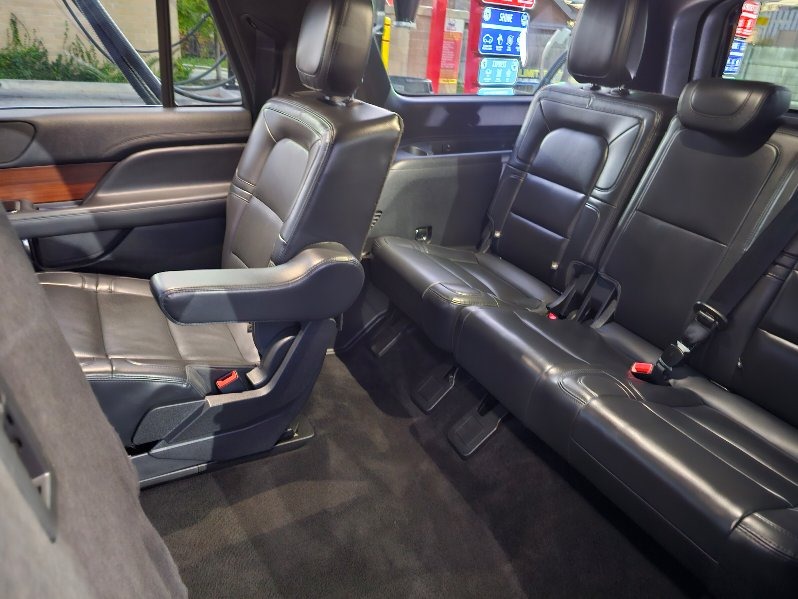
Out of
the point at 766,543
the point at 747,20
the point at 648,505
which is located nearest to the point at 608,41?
the point at 747,20

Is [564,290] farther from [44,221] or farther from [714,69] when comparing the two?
[44,221]

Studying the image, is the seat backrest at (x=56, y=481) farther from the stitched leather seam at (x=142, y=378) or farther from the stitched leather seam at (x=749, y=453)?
the stitched leather seam at (x=749, y=453)

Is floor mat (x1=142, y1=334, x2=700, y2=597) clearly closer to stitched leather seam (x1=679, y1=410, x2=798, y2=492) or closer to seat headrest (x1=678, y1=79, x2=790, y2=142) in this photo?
stitched leather seam (x1=679, y1=410, x2=798, y2=492)

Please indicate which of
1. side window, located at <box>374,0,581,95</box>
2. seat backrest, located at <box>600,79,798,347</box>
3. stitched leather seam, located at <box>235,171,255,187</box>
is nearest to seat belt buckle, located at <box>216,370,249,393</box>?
stitched leather seam, located at <box>235,171,255,187</box>

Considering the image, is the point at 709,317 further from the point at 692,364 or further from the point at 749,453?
the point at 749,453

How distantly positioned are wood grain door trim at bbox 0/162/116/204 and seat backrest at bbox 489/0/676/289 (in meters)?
1.59

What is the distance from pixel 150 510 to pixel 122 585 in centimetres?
143

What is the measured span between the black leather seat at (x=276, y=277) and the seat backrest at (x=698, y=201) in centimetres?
94

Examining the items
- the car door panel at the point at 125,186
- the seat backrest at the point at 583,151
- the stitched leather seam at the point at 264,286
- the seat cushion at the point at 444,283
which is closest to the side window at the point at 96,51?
the car door panel at the point at 125,186

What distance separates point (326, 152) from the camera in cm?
160

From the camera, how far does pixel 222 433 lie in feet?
5.65

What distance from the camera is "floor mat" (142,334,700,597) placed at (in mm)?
1615

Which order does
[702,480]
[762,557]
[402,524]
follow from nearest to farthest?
1. [762,557]
2. [702,480]
3. [402,524]

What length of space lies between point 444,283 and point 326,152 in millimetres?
703
